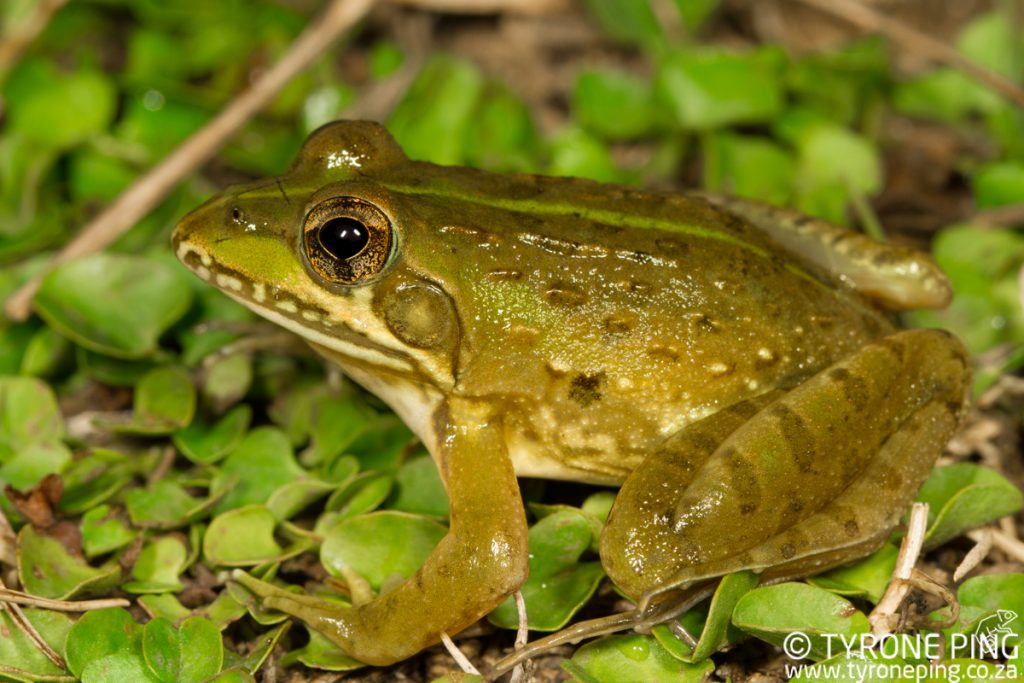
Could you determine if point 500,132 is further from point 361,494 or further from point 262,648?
point 262,648

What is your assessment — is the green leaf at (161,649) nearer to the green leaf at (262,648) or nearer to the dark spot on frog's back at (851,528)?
the green leaf at (262,648)

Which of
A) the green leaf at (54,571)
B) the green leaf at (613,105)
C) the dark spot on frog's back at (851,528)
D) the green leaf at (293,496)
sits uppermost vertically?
the green leaf at (613,105)

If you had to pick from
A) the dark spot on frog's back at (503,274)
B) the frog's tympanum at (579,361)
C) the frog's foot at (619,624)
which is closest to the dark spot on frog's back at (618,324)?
the frog's tympanum at (579,361)

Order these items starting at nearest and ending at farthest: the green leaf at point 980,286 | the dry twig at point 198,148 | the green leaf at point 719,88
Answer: the green leaf at point 980,286 → the dry twig at point 198,148 → the green leaf at point 719,88

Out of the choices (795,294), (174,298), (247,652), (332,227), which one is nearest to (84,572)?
(247,652)

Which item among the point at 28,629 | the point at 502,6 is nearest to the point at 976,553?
the point at 28,629

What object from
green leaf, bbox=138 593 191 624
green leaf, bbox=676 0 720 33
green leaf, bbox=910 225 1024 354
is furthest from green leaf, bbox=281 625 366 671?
green leaf, bbox=676 0 720 33

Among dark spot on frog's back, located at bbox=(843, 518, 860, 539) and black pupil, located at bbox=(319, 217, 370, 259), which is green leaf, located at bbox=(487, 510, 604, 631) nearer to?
dark spot on frog's back, located at bbox=(843, 518, 860, 539)

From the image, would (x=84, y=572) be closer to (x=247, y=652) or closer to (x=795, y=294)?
(x=247, y=652)
